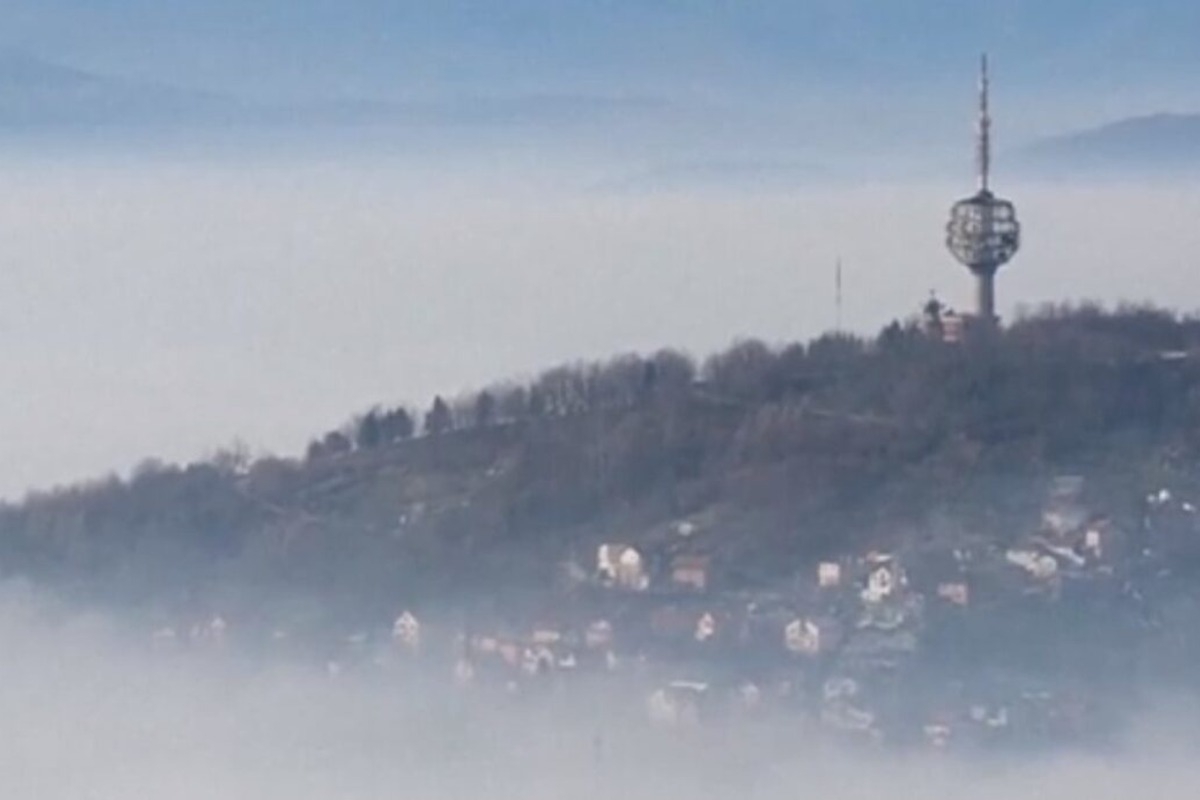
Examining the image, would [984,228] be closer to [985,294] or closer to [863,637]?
[985,294]

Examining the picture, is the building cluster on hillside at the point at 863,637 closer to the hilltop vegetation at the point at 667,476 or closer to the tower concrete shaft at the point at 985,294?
the hilltop vegetation at the point at 667,476

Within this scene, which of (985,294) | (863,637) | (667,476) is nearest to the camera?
(863,637)

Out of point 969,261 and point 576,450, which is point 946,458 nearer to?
point 576,450

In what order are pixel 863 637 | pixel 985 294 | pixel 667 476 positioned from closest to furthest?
1. pixel 863 637
2. pixel 667 476
3. pixel 985 294

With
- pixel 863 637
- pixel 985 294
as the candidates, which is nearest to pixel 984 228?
pixel 985 294

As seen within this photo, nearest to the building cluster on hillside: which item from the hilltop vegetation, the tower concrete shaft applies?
the hilltop vegetation

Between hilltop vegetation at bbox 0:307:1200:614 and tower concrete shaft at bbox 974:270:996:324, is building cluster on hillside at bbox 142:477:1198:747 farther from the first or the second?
tower concrete shaft at bbox 974:270:996:324

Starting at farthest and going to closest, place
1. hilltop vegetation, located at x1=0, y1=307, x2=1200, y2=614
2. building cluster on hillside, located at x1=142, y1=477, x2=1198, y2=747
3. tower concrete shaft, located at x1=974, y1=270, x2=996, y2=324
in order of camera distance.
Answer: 1. tower concrete shaft, located at x1=974, y1=270, x2=996, y2=324
2. hilltop vegetation, located at x1=0, y1=307, x2=1200, y2=614
3. building cluster on hillside, located at x1=142, y1=477, x2=1198, y2=747
